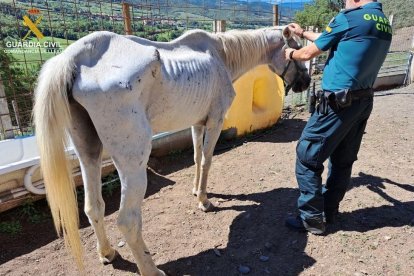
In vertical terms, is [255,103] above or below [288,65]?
below

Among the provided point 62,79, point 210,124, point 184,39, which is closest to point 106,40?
point 62,79

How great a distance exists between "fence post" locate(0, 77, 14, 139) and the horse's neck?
287cm

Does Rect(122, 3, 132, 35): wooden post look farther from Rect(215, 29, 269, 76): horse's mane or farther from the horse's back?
the horse's back

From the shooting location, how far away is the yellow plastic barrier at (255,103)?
575 centimetres

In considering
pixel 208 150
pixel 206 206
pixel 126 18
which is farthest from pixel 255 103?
pixel 206 206

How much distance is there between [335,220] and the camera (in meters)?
3.38

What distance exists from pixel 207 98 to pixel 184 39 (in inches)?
24.4

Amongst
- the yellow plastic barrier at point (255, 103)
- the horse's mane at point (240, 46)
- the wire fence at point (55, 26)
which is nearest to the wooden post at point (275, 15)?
the wire fence at point (55, 26)

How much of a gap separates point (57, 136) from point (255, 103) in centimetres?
470

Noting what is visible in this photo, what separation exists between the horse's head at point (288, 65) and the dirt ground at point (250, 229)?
1317 mm

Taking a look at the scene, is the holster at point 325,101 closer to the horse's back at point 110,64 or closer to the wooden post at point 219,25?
the horse's back at point 110,64

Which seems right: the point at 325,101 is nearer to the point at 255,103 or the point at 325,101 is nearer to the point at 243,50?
the point at 243,50

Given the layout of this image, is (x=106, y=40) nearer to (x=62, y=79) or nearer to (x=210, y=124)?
(x=62, y=79)

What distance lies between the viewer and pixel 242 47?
366 centimetres
